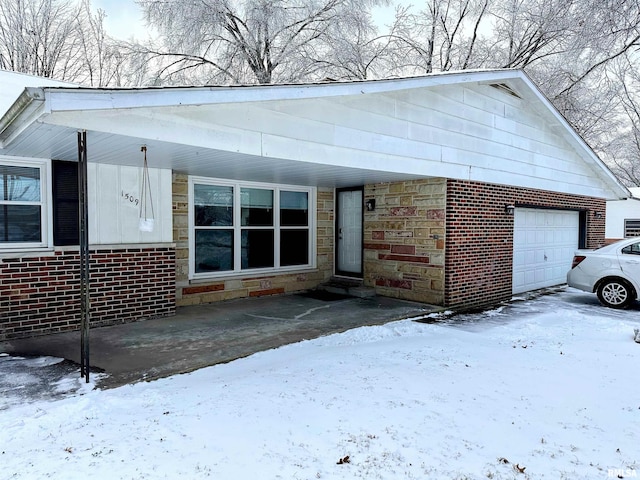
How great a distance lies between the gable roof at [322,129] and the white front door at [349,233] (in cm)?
88

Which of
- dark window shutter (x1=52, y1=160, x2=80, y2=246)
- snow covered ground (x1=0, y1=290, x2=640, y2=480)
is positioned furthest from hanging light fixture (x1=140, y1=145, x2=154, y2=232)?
snow covered ground (x1=0, y1=290, x2=640, y2=480)

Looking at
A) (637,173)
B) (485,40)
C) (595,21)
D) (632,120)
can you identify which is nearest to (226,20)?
(485,40)

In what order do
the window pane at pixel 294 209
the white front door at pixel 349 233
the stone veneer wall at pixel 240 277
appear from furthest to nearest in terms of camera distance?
the white front door at pixel 349 233 < the window pane at pixel 294 209 < the stone veneer wall at pixel 240 277

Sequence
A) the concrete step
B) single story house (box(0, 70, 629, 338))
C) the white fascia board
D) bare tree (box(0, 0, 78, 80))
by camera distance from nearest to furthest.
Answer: the white fascia board < single story house (box(0, 70, 629, 338)) < the concrete step < bare tree (box(0, 0, 78, 80))

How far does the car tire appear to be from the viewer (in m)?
8.30

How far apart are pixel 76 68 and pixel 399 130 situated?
19.1 meters

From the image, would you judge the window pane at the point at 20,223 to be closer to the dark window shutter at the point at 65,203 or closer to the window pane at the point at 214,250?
the dark window shutter at the point at 65,203

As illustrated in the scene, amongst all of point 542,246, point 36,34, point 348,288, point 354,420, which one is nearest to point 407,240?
point 348,288

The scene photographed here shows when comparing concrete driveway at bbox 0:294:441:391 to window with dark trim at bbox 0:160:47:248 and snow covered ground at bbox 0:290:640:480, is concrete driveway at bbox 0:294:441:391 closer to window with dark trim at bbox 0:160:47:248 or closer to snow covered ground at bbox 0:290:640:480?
snow covered ground at bbox 0:290:640:480

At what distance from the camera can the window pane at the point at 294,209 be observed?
31.0 feet

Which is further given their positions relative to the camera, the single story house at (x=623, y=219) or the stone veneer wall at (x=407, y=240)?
the single story house at (x=623, y=219)

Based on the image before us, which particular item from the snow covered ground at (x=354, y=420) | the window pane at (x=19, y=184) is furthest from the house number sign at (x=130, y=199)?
the snow covered ground at (x=354, y=420)

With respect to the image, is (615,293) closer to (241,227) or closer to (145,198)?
(241,227)

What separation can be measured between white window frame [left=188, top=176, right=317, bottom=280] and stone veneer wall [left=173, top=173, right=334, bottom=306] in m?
0.08
